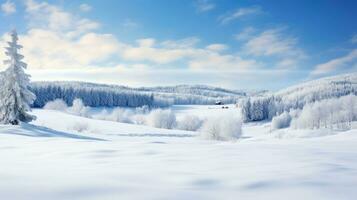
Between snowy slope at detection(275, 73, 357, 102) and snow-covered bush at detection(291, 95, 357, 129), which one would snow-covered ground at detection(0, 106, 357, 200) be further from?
Answer: snowy slope at detection(275, 73, 357, 102)

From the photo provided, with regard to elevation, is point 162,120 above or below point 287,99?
below

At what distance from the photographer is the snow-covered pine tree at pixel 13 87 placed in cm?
3281

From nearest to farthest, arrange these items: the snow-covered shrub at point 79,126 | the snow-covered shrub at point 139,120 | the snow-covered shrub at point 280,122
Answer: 1. the snow-covered shrub at point 79,126
2. the snow-covered shrub at point 280,122
3. the snow-covered shrub at point 139,120

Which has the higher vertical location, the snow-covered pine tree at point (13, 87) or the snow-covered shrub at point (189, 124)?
the snow-covered pine tree at point (13, 87)

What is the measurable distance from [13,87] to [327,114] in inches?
3645

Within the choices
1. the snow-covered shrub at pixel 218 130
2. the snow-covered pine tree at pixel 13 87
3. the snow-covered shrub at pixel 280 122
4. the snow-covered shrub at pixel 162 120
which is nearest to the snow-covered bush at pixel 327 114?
the snow-covered shrub at pixel 280 122

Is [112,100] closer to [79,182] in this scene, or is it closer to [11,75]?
[11,75]

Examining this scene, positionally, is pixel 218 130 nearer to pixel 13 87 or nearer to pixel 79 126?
pixel 79 126

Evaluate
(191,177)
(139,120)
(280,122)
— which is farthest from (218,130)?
(139,120)

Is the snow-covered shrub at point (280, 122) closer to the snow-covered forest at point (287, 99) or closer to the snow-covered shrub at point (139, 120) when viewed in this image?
the snow-covered forest at point (287, 99)

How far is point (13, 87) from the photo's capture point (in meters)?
32.8

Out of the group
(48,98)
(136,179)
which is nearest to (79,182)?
(136,179)

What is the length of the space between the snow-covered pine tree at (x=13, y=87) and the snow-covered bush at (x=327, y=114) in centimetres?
7125

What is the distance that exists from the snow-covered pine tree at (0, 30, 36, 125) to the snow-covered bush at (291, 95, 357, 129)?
7125 cm
